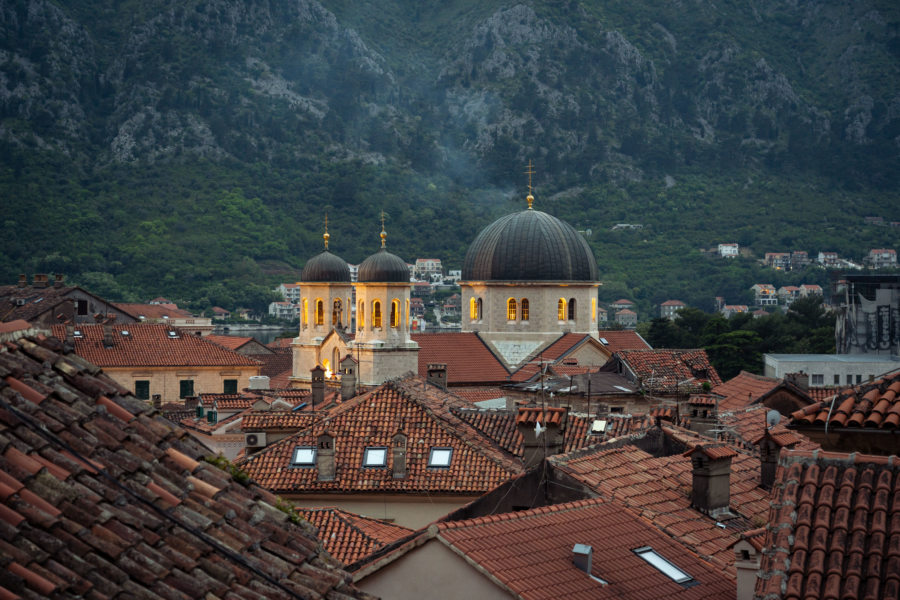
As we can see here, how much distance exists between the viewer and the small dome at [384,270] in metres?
62.4

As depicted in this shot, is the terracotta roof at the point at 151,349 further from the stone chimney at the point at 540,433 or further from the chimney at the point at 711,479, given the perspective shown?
the chimney at the point at 711,479

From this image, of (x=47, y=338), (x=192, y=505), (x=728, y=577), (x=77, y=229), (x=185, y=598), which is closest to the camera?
(x=185, y=598)

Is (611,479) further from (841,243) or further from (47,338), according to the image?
(841,243)

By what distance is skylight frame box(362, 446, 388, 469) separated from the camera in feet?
84.7

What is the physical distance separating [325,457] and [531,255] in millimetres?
39837

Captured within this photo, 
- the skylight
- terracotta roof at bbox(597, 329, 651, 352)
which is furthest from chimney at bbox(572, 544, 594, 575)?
terracotta roof at bbox(597, 329, 651, 352)

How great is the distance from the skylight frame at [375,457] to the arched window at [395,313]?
35316 millimetres

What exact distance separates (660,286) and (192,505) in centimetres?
→ 17652

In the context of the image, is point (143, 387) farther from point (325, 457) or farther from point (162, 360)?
point (325, 457)

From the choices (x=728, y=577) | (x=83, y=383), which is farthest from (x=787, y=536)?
(x=728, y=577)

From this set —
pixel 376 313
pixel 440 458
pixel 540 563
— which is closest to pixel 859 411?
pixel 540 563

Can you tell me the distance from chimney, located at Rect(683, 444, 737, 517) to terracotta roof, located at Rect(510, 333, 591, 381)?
124 ft

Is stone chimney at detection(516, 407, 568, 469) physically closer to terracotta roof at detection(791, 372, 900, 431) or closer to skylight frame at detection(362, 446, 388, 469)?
skylight frame at detection(362, 446, 388, 469)

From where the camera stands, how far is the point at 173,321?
103m
